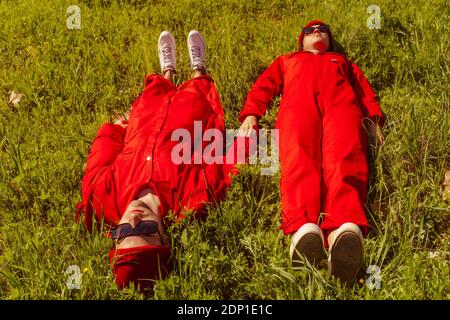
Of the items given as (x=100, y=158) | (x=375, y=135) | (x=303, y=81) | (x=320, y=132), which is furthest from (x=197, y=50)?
(x=375, y=135)

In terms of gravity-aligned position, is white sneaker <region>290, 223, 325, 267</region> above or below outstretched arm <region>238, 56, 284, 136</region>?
below

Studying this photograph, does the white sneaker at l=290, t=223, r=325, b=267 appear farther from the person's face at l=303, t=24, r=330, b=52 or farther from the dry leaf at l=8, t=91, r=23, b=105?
the dry leaf at l=8, t=91, r=23, b=105

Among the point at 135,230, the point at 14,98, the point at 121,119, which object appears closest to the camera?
the point at 135,230

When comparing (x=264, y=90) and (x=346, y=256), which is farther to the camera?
(x=264, y=90)

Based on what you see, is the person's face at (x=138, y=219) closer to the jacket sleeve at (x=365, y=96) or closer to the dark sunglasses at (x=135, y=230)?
the dark sunglasses at (x=135, y=230)

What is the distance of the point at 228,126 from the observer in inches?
168

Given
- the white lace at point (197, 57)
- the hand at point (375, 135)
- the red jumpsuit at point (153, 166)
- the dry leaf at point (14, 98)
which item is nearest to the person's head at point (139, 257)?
the red jumpsuit at point (153, 166)

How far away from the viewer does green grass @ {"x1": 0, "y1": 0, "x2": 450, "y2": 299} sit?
9.86 feet

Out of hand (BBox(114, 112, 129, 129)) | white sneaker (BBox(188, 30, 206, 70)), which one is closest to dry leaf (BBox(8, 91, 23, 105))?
hand (BBox(114, 112, 129, 129))

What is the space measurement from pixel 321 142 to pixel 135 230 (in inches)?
62.5

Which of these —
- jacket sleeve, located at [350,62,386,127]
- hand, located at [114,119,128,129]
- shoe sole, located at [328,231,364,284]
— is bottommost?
shoe sole, located at [328,231,364,284]

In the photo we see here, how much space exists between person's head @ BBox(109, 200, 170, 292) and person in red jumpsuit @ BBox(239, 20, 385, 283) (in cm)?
87

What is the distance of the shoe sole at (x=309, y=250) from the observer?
2928 millimetres

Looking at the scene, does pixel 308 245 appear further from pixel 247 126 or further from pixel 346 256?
pixel 247 126
